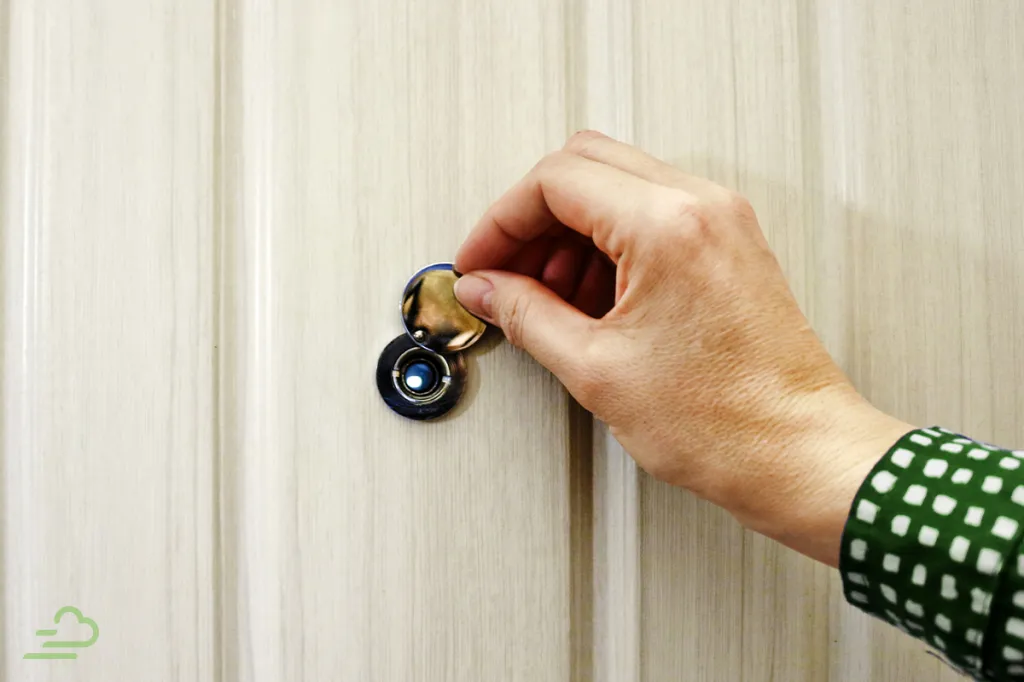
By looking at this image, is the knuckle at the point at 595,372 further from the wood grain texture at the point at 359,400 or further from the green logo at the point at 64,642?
the green logo at the point at 64,642

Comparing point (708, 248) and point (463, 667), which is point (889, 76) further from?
point (463, 667)

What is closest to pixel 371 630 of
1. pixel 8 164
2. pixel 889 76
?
pixel 8 164

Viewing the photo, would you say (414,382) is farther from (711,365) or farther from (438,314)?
(711,365)

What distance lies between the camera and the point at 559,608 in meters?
0.41

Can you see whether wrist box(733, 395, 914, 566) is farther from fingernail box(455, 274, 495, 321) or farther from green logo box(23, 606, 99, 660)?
green logo box(23, 606, 99, 660)

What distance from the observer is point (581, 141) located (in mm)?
384

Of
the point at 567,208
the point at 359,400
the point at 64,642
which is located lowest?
the point at 64,642

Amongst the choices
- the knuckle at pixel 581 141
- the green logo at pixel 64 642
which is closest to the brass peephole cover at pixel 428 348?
the knuckle at pixel 581 141

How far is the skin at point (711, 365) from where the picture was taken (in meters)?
0.33

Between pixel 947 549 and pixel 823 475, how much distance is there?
0.19 ft

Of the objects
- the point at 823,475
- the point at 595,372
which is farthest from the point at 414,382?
the point at 823,475

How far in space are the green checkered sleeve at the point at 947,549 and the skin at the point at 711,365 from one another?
12 mm

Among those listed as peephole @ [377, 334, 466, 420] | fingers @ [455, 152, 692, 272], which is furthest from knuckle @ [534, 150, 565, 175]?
peephole @ [377, 334, 466, 420]

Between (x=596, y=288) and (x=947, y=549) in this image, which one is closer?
(x=947, y=549)
